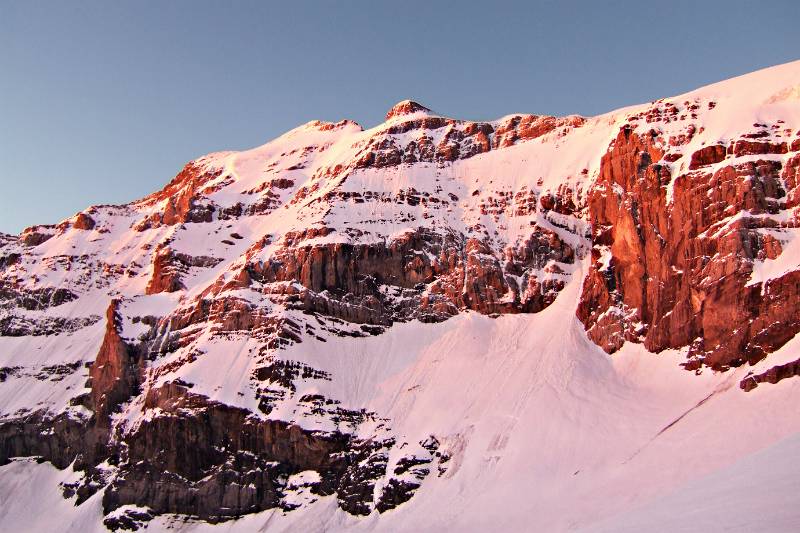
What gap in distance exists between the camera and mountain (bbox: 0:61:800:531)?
11469 cm

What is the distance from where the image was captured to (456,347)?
14462cm

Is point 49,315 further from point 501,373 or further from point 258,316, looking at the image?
point 501,373

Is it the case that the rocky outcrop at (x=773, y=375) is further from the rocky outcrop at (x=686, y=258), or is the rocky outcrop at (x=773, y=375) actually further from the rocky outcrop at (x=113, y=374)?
the rocky outcrop at (x=113, y=374)

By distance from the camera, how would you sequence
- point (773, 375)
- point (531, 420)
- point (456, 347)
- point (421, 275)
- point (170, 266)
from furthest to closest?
point (170, 266)
point (421, 275)
point (456, 347)
point (531, 420)
point (773, 375)

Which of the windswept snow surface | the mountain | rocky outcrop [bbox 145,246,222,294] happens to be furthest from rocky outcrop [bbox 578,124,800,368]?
rocky outcrop [bbox 145,246,222,294]

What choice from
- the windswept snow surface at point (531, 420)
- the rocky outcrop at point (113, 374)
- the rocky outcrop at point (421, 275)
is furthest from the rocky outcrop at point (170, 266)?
the windswept snow surface at point (531, 420)

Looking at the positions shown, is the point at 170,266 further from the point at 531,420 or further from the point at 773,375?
the point at 773,375

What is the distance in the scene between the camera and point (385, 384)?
142 meters

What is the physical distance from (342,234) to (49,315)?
69723 millimetres

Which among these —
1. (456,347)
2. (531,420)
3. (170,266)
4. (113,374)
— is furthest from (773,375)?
(170,266)

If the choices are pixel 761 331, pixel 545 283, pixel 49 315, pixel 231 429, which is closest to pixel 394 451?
pixel 231 429

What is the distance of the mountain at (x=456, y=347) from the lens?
114688 millimetres

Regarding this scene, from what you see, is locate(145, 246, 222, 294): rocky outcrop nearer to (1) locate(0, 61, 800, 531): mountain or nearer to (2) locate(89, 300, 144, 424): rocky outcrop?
(1) locate(0, 61, 800, 531): mountain

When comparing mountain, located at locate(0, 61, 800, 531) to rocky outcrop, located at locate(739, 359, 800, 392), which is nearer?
rocky outcrop, located at locate(739, 359, 800, 392)
